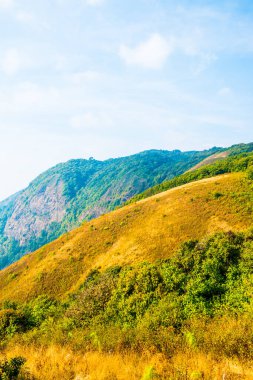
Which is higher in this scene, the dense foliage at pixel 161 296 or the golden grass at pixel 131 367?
the golden grass at pixel 131 367

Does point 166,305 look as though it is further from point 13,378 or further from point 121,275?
point 13,378

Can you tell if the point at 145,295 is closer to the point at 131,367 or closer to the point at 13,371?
the point at 131,367

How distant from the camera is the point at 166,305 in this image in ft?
75.0

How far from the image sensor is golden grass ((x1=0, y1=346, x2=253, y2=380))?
27.0 ft

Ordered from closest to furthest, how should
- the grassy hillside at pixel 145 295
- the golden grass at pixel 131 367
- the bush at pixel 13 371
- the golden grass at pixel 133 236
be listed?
the golden grass at pixel 131 367
the bush at pixel 13 371
the grassy hillside at pixel 145 295
the golden grass at pixel 133 236

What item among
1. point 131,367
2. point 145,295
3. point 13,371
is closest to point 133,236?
point 145,295

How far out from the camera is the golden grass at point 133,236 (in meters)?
36.5

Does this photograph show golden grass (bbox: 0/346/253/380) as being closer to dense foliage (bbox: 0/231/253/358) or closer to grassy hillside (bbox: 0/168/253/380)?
grassy hillside (bbox: 0/168/253/380)

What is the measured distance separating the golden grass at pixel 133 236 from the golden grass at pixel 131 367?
2368 cm

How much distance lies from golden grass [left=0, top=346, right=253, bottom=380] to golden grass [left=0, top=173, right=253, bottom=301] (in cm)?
2368

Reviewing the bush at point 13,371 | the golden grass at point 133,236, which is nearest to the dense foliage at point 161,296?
the golden grass at point 133,236

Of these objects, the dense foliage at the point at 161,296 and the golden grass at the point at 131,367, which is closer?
the golden grass at the point at 131,367

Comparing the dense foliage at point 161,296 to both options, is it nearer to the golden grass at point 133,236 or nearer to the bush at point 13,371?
the golden grass at point 133,236

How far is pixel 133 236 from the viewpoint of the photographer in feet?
141
